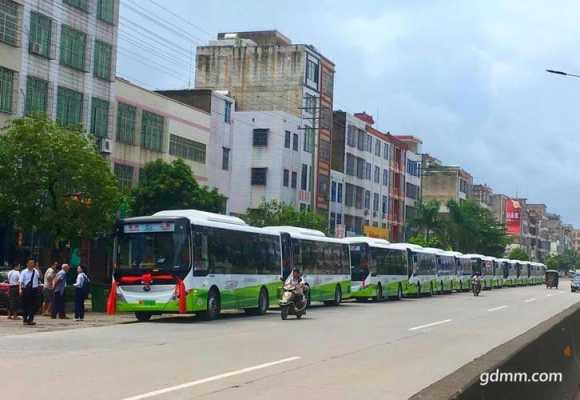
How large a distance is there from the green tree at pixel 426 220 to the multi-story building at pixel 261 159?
93.4ft

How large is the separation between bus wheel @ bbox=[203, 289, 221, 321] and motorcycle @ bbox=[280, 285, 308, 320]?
2.04 m

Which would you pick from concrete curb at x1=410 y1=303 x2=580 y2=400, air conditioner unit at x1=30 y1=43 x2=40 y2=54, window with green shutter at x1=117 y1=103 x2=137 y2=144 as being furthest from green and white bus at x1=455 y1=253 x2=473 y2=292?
concrete curb at x1=410 y1=303 x2=580 y2=400

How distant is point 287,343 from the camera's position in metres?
20.0

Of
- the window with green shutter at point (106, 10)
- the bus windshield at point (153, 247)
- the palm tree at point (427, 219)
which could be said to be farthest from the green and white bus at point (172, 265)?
the palm tree at point (427, 219)

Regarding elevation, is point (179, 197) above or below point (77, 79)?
below

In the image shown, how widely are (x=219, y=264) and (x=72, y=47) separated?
681 inches

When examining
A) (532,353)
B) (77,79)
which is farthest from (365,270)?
(532,353)

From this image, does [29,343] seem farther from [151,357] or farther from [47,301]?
[47,301]

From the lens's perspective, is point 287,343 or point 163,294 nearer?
point 287,343

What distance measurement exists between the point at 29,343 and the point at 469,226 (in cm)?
9036

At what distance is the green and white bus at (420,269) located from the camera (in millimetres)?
52625

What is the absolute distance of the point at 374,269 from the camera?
149 feet

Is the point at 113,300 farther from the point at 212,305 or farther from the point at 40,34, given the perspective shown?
the point at 40,34

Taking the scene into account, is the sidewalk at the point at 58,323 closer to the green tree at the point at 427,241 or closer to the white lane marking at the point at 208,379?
the white lane marking at the point at 208,379
